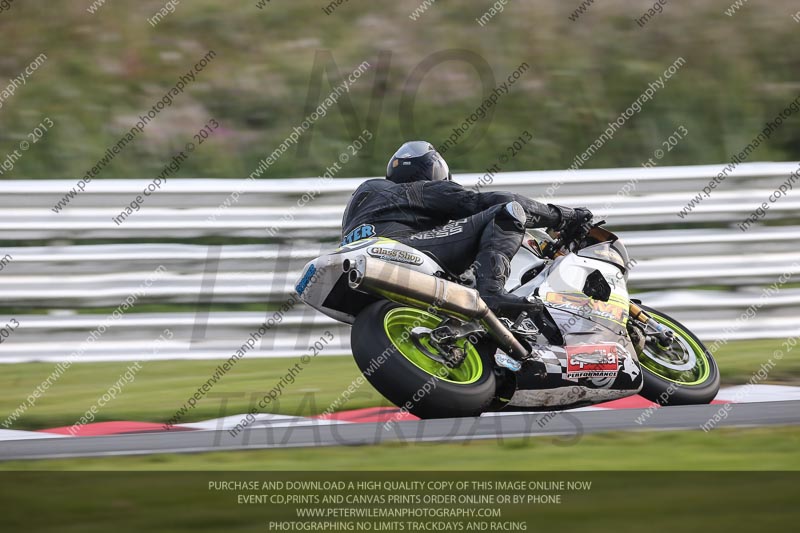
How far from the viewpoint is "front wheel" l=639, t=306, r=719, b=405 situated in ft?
18.6

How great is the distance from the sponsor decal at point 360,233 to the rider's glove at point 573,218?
1.11 meters

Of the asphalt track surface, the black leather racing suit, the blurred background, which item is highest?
the black leather racing suit

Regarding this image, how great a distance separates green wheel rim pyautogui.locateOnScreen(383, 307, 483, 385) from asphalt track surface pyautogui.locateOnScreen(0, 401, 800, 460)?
0.22 m

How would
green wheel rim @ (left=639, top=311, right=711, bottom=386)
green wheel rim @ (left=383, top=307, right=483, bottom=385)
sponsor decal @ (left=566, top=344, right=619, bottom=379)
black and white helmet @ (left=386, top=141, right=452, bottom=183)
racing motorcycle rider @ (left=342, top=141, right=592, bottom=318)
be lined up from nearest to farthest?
green wheel rim @ (left=383, top=307, right=483, bottom=385) < racing motorcycle rider @ (left=342, top=141, right=592, bottom=318) < sponsor decal @ (left=566, top=344, right=619, bottom=379) < black and white helmet @ (left=386, top=141, right=452, bottom=183) < green wheel rim @ (left=639, top=311, right=711, bottom=386)

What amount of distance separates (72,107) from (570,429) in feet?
26.5

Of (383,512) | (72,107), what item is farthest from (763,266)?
(72,107)

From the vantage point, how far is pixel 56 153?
10.7 meters

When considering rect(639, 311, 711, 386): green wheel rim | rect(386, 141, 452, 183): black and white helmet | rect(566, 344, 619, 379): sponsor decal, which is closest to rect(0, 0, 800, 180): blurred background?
rect(386, 141, 452, 183): black and white helmet

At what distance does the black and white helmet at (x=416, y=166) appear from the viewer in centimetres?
551

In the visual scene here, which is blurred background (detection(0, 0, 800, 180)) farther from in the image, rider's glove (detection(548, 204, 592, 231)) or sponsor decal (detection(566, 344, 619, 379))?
sponsor decal (detection(566, 344, 619, 379))

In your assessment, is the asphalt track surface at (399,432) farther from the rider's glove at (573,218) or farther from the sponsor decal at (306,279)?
the rider's glove at (573,218)

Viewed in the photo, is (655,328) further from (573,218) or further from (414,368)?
(414,368)

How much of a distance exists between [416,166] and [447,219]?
34cm

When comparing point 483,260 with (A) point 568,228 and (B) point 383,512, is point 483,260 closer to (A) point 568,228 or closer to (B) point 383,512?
(A) point 568,228
